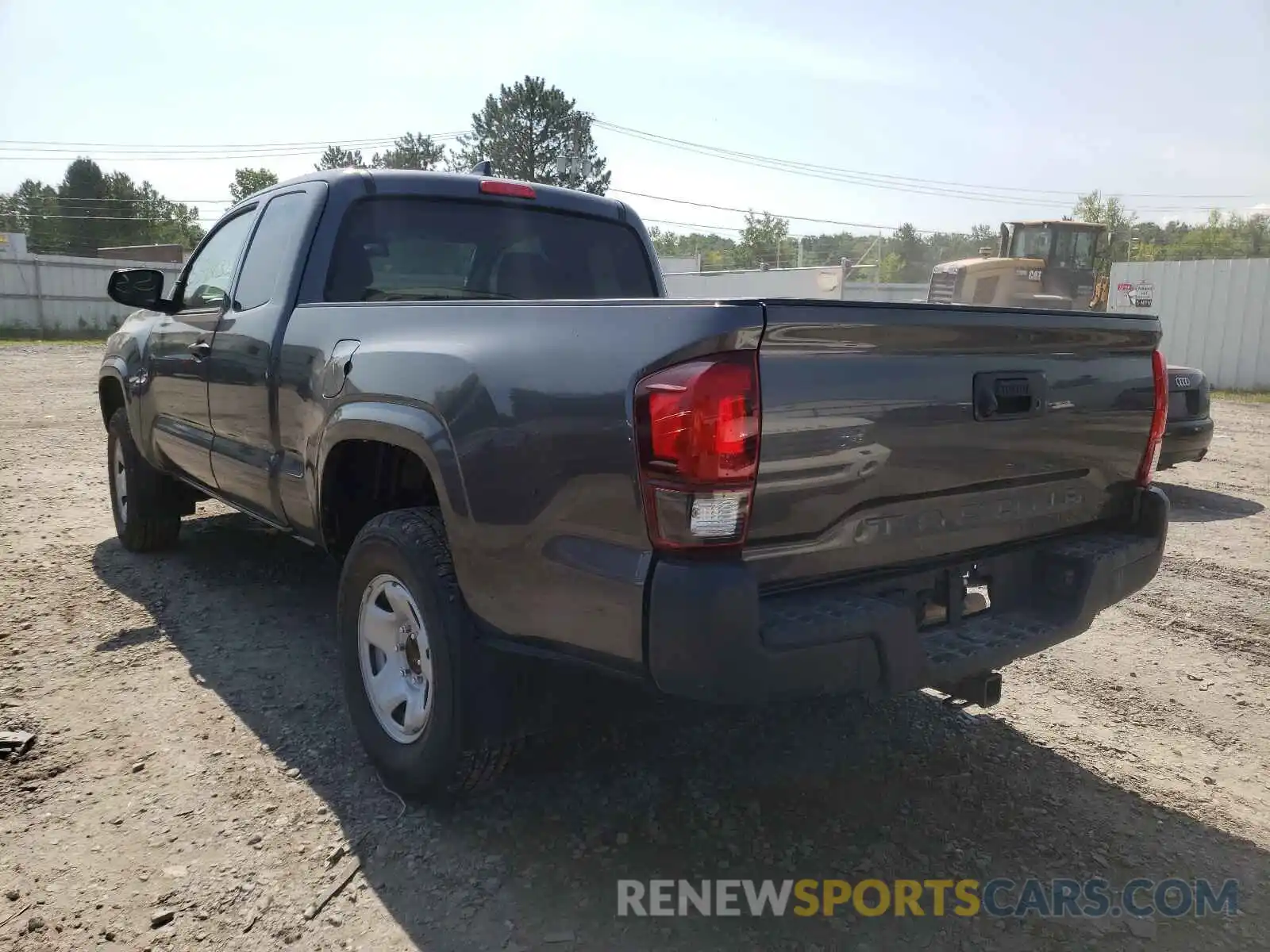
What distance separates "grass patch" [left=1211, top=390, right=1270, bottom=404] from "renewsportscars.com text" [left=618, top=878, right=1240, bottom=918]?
16.1 meters

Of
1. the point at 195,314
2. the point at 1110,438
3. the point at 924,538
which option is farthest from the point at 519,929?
the point at 195,314

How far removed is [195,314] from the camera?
4.54 meters

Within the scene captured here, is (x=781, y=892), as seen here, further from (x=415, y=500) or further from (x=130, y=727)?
(x=130, y=727)

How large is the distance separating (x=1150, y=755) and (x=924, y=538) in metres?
1.58

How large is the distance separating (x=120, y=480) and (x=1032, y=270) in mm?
18575

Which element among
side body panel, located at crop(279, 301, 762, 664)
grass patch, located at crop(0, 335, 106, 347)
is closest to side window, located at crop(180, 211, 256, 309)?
side body panel, located at crop(279, 301, 762, 664)

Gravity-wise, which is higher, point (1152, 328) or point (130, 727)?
point (1152, 328)

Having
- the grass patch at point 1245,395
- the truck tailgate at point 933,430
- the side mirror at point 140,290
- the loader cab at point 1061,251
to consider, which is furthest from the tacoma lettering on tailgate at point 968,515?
the loader cab at point 1061,251

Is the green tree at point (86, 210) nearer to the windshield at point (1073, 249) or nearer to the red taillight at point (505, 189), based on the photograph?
the windshield at point (1073, 249)

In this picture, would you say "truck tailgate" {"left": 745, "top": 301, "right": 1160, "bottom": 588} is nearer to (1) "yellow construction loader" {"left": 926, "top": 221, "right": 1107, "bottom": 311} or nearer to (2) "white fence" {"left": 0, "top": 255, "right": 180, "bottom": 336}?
(1) "yellow construction loader" {"left": 926, "top": 221, "right": 1107, "bottom": 311}

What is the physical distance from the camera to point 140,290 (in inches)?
195

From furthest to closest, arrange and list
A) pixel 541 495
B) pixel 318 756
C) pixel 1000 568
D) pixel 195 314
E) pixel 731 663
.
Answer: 1. pixel 195 314
2. pixel 318 756
3. pixel 1000 568
4. pixel 541 495
5. pixel 731 663

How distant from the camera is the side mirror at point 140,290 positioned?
4879 millimetres

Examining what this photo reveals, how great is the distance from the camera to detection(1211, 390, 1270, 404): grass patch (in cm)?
1614
